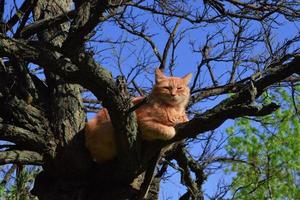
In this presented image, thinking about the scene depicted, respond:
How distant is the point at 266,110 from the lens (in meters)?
4.32

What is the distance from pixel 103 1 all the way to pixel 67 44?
0.60m

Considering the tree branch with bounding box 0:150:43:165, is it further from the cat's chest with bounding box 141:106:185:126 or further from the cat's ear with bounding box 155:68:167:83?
the cat's ear with bounding box 155:68:167:83

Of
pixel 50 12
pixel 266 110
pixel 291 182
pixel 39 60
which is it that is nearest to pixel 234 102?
pixel 266 110

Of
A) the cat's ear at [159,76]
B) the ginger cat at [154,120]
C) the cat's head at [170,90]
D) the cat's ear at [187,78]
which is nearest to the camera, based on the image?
the ginger cat at [154,120]

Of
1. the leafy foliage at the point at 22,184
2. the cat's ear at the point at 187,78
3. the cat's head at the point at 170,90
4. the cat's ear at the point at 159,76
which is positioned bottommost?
the leafy foliage at the point at 22,184

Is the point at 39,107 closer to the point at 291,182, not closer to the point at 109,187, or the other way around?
the point at 109,187

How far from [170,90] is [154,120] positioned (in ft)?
2.42

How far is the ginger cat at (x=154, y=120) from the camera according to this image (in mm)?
5184

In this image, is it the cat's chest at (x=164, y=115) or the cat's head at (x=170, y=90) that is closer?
the cat's chest at (x=164, y=115)

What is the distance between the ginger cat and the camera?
518 centimetres

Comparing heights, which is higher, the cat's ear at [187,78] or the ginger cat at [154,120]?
the cat's ear at [187,78]

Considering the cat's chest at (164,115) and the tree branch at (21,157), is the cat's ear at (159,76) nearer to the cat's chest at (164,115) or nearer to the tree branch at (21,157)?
the cat's chest at (164,115)

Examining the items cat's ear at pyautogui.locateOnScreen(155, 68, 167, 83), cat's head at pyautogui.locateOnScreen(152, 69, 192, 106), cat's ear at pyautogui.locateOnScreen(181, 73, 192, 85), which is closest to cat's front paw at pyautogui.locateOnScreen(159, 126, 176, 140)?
cat's head at pyautogui.locateOnScreen(152, 69, 192, 106)

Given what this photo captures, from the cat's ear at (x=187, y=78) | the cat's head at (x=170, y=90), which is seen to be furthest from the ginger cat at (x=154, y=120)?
the cat's ear at (x=187, y=78)
